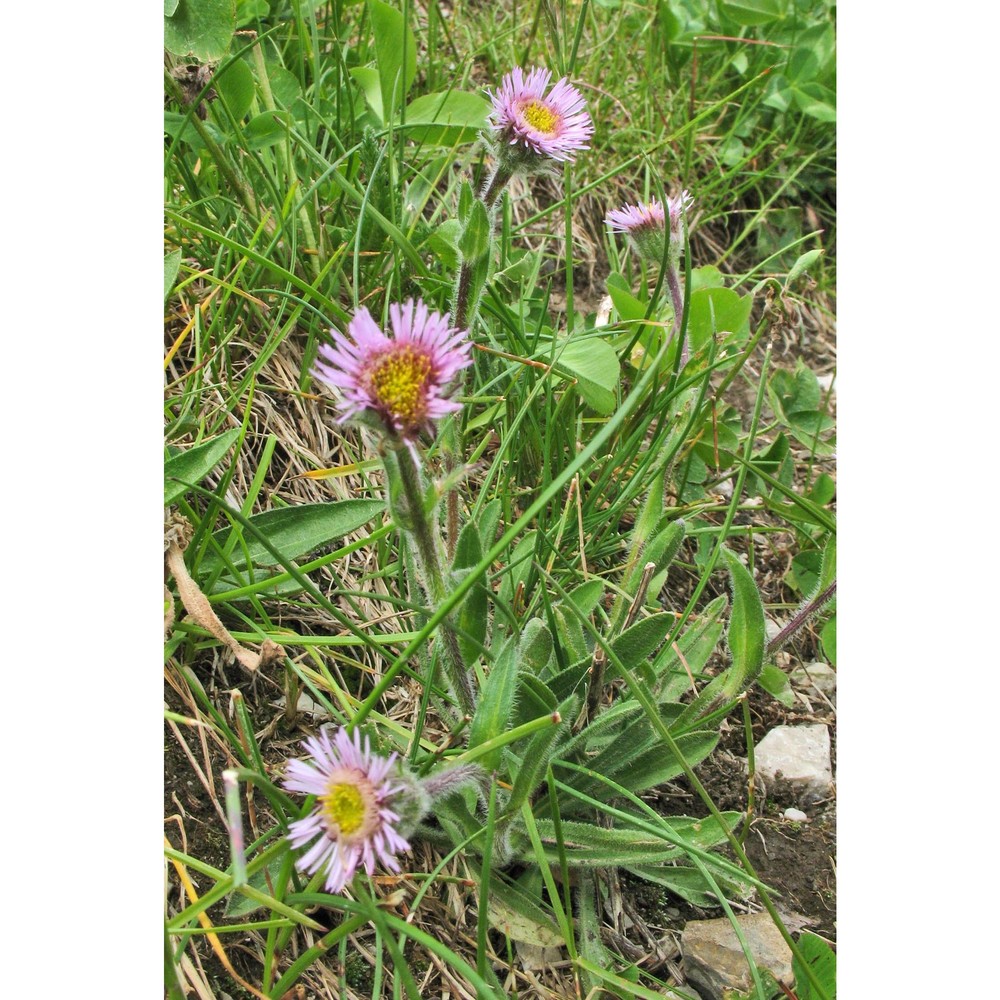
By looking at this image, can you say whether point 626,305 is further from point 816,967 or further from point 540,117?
point 816,967

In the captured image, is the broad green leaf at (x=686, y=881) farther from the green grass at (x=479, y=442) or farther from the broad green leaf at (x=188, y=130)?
the broad green leaf at (x=188, y=130)

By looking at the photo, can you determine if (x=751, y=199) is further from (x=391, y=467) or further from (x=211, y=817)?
(x=211, y=817)

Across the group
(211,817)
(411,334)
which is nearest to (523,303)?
(411,334)

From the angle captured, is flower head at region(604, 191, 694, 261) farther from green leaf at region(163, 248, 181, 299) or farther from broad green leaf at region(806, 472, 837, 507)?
green leaf at region(163, 248, 181, 299)

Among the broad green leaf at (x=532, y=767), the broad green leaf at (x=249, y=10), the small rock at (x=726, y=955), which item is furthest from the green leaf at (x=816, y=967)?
the broad green leaf at (x=249, y=10)

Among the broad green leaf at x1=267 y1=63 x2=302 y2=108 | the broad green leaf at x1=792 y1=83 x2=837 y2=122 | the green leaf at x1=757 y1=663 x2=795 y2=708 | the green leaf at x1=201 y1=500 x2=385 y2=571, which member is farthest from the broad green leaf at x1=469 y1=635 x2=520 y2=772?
the broad green leaf at x1=792 y1=83 x2=837 y2=122

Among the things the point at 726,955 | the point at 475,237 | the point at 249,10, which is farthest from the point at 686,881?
the point at 249,10

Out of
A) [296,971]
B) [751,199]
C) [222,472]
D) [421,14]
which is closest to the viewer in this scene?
[296,971]
